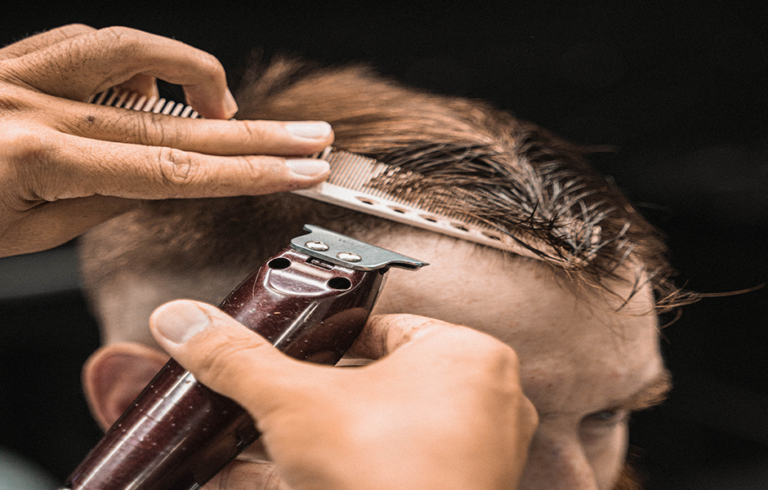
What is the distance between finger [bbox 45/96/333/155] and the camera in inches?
26.2

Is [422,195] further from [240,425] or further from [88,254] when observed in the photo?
[88,254]

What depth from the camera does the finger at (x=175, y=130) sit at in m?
0.67

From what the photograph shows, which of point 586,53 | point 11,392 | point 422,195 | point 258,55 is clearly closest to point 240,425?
point 422,195

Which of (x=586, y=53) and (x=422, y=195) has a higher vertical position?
(x=586, y=53)

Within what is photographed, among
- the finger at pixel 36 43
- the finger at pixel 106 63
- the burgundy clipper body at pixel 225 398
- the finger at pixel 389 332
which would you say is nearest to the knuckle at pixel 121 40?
the finger at pixel 106 63

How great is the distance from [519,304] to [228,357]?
42cm

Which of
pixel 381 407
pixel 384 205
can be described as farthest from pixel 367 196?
pixel 381 407

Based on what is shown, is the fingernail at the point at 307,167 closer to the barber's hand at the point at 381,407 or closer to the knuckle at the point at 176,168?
the knuckle at the point at 176,168

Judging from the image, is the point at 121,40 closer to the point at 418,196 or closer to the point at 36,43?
the point at 36,43

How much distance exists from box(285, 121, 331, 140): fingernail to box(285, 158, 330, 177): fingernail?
0.04m

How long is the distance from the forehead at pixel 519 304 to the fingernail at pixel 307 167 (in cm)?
13

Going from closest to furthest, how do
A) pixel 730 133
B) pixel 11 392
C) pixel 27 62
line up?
1. pixel 27 62
2. pixel 730 133
3. pixel 11 392

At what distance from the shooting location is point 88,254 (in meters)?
0.88

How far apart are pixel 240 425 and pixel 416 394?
0.20 m
